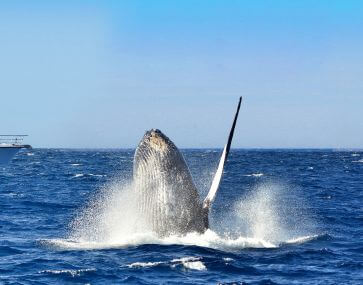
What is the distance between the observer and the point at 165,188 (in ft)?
50.5

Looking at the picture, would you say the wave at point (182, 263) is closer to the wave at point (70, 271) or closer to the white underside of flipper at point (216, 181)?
the wave at point (70, 271)

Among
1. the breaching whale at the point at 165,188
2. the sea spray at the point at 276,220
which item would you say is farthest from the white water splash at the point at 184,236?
the breaching whale at the point at 165,188

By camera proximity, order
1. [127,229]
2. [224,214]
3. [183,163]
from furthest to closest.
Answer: [224,214]
[127,229]
[183,163]

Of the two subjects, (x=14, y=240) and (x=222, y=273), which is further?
(x=14, y=240)

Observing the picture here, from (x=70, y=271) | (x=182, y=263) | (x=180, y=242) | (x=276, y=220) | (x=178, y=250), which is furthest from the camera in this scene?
(x=276, y=220)

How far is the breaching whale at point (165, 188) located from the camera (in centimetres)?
1533

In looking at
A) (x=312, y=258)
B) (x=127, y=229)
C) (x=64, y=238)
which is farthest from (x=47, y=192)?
(x=312, y=258)

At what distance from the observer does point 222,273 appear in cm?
1352

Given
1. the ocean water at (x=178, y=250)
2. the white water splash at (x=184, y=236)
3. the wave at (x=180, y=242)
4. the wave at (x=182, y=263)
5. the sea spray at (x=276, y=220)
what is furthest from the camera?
the sea spray at (x=276, y=220)

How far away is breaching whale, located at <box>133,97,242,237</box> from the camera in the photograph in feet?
50.3

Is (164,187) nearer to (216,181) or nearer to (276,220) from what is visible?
(216,181)

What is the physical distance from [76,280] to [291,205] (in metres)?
20.2

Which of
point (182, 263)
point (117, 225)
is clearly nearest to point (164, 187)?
point (182, 263)

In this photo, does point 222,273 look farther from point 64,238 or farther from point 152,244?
point 64,238
